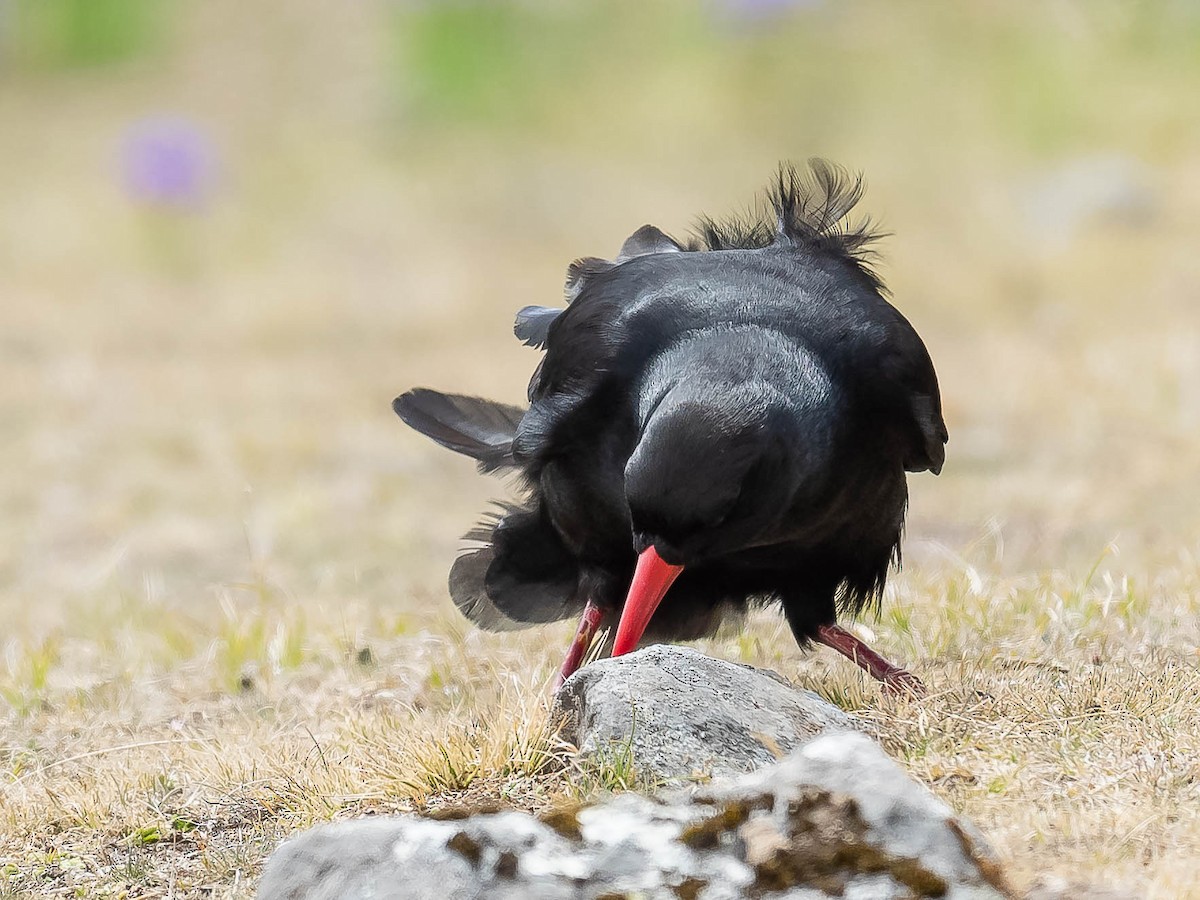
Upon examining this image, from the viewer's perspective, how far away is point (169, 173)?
39.9 feet

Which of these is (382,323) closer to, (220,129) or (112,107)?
(220,129)

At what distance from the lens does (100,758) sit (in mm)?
3699

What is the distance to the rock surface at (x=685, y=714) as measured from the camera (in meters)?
2.92

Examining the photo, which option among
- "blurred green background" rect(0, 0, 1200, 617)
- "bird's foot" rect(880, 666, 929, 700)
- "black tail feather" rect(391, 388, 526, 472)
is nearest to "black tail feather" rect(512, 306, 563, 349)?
"black tail feather" rect(391, 388, 526, 472)

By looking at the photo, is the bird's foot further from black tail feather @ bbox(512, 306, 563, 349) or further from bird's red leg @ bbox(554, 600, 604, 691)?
black tail feather @ bbox(512, 306, 563, 349)

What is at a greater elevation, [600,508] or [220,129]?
[220,129]

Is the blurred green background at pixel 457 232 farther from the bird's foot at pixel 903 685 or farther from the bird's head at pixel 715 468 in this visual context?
the bird's head at pixel 715 468

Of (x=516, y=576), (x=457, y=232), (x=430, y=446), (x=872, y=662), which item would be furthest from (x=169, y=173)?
(x=872, y=662)

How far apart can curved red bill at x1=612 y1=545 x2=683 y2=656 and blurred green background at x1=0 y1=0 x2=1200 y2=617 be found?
180 centimetres

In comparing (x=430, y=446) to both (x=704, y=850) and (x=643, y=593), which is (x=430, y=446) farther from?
(x=704, y=850)

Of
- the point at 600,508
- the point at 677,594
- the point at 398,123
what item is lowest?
the point at 677,594

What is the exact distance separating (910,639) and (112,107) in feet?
44.0

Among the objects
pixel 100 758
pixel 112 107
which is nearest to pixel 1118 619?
pixel 100 758

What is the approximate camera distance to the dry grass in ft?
10.3
